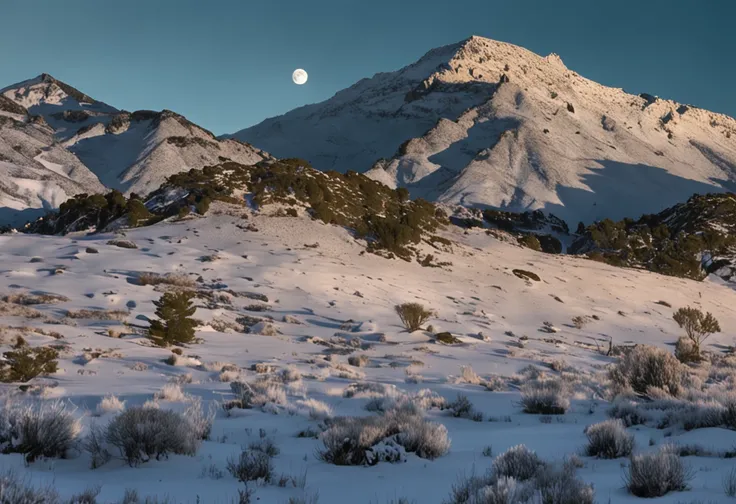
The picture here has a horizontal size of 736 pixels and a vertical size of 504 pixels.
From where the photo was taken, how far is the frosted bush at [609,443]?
19.8ft

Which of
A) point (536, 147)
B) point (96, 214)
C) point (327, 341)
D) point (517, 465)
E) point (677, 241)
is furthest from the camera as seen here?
point (536, 147)

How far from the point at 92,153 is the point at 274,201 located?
88861 millimetres

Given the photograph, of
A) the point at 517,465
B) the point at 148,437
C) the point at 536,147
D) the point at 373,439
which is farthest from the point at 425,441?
the point at 536,147

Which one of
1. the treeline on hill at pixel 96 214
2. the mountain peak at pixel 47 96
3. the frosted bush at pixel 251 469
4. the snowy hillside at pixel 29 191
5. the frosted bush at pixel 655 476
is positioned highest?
the mountain peak at pixel 47 96

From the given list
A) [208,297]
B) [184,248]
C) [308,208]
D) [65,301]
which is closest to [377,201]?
[308,208]

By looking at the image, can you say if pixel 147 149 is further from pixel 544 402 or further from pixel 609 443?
pixel 609 443

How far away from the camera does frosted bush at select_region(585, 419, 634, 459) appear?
6.02 meters

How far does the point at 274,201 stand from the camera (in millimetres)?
39000

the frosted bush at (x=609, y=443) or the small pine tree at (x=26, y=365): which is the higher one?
the frosted bush at (x=609, y=443)

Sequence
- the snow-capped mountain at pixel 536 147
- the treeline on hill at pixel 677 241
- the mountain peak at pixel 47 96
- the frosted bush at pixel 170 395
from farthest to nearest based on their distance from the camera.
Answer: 1. the mountain peak at pixel 47 96
2. the snow-capped mountain at pixel 536 147
3. the treeline on hill at pixel 677 241
4. the frosted bush at pixel 170 395

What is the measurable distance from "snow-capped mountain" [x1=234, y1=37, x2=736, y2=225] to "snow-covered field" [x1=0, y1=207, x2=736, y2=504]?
64.9 metres

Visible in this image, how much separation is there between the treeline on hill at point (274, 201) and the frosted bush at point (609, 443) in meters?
29.1

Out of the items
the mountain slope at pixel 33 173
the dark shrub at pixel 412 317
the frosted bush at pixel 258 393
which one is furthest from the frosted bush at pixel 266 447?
the mountain slope at pixel 33 173

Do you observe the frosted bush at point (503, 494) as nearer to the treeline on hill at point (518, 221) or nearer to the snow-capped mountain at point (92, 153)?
the snow-capped mountain at point (92, 153)
